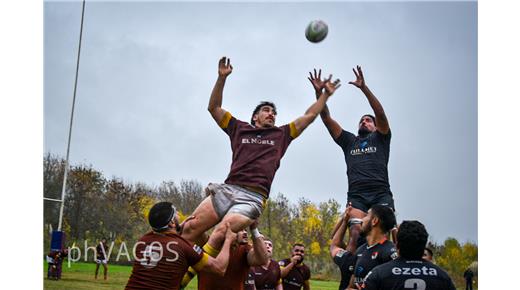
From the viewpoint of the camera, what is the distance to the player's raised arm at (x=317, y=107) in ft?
20.2

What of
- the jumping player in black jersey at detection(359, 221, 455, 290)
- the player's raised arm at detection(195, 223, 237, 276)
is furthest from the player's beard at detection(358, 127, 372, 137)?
the jumping player in black jersey at detection(359, 221, 455, 290)

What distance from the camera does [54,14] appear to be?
1589 centimetres

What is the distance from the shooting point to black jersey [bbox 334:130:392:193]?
6688 millimetres

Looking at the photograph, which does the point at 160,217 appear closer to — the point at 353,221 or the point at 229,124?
the point at 229,124

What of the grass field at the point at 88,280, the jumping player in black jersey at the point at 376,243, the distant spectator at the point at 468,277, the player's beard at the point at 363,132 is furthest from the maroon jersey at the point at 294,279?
the distant spectator at the point at 468,277

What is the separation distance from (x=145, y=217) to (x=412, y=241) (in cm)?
2650

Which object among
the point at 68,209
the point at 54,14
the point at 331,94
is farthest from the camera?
the point at 68,209

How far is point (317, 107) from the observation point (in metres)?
6.32

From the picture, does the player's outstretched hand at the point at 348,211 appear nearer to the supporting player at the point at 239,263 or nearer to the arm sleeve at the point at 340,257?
the arm sleeve at the point at 340,257

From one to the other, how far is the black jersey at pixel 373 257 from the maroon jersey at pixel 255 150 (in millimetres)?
1257

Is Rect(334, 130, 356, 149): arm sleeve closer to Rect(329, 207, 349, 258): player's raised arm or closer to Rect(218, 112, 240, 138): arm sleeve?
Rect(329, 207, 349, 258): player's raised arm
